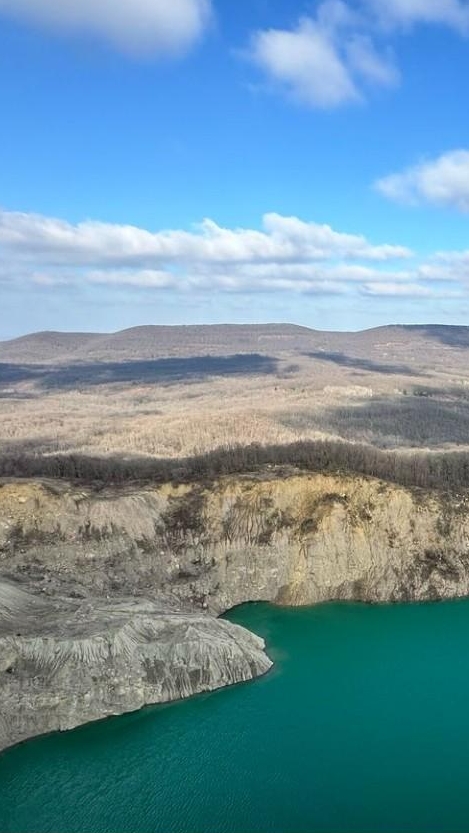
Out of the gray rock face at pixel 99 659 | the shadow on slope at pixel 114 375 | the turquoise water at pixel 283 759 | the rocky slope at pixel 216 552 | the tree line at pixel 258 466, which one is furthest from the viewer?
the shadow on slope at pixel 114 375

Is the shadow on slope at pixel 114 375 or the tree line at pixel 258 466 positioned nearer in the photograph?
the tree line at pixel 258 466

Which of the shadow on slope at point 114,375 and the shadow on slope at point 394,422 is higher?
the shadow on slope at point 114,375

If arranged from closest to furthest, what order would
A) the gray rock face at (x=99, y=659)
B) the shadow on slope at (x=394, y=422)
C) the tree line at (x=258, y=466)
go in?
the gray rock face at (x=99, y=659), the tree line at (x=258, y=466), the shadow on slope at (x=394, y=422)

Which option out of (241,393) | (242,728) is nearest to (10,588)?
(242,728)

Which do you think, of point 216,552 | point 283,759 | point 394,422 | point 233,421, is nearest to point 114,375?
point 233,421

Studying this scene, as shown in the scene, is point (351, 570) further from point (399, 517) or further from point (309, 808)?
point (309, 808)

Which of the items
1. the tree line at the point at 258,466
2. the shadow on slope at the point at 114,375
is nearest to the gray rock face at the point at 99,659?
the tree line at the point at 258,466

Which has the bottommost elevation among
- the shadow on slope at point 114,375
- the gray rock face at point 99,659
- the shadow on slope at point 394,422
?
the gray rock face at point 99,659

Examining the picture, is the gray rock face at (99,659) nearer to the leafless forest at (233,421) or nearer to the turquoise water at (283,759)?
the turquoise water at (283,759)
